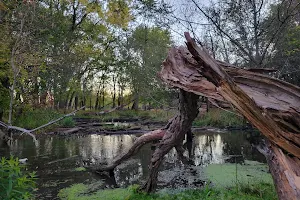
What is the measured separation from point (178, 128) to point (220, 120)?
12215mm

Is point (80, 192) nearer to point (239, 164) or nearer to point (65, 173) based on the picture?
point (65, 173)

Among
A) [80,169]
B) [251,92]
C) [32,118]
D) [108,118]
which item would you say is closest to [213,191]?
[251,92]

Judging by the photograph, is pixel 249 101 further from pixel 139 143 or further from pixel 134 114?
pixel 134 114

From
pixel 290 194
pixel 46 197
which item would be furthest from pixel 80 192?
pixel 290 194

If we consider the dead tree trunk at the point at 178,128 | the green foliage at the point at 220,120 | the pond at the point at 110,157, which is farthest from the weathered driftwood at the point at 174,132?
the green foliage at the point at 220,120

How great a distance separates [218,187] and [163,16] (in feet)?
14.5

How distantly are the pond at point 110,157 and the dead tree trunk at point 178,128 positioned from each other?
0.91 metres

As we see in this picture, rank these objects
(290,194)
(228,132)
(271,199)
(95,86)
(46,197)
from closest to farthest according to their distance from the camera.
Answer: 1. (290,194)
2. (271,199)
3. (46,197)
4. (228,132)
5. (95,86)

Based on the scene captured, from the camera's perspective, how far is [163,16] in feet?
25.1

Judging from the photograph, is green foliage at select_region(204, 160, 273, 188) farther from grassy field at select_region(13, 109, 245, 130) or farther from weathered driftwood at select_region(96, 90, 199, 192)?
grassy field at select_region(13, 109, 245, 130)

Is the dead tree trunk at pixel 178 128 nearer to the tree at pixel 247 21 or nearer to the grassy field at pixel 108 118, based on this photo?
the tree at pixel 247 21

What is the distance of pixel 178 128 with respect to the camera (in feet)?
16.6

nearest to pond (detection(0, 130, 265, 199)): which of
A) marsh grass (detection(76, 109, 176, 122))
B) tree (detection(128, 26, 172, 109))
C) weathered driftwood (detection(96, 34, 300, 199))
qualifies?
weathered driftwood (detection(96, 34, 300, 199))

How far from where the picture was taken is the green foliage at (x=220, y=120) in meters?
16.2
